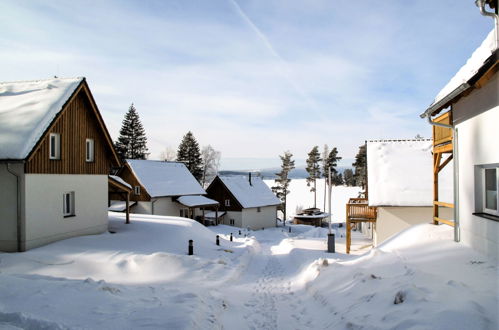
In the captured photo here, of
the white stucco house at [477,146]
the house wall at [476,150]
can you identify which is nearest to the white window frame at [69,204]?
the white stucco house at [477,146]

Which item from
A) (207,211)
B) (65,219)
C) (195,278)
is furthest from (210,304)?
(207,211)

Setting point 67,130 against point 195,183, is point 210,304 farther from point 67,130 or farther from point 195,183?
point 195,183

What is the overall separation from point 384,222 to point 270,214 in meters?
28.0

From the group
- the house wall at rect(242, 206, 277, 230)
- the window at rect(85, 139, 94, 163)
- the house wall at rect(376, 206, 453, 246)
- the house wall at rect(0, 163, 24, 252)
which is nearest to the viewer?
the house wall at rect(0, 163, 24, 252)

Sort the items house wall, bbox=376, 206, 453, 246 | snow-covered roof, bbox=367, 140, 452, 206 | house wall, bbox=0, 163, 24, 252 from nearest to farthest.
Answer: house wall, bbox=0, 163, 24, 252 → house wall, bbox=376, 206, 453, 246 → snow-covered roof, bbox=367, 140, 452, 206

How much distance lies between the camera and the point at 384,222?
21.0 meters

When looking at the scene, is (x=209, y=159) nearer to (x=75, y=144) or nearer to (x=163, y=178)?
(x=163, y=178)

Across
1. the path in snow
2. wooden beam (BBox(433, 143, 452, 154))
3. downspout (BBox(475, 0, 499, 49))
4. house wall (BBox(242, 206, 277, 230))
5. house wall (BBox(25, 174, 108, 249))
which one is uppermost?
downspout (BBox(475, 0, 499, 49))

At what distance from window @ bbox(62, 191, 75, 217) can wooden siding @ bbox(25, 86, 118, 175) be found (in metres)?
1.10

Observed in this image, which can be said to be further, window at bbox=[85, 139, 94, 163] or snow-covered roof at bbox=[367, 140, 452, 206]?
snow-covered roof at bbox=[367, 140, 452, 206]

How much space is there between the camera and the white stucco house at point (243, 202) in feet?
142

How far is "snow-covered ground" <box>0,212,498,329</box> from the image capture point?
5.79 meters

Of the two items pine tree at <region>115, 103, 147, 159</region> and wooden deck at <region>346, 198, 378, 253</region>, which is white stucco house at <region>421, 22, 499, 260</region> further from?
pine tree at <region>115, 103, 147, 159</region>

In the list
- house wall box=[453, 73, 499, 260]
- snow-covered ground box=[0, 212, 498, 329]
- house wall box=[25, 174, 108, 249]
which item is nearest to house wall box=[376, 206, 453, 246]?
snow-covered ground box=[0, 212, 498, 329]
